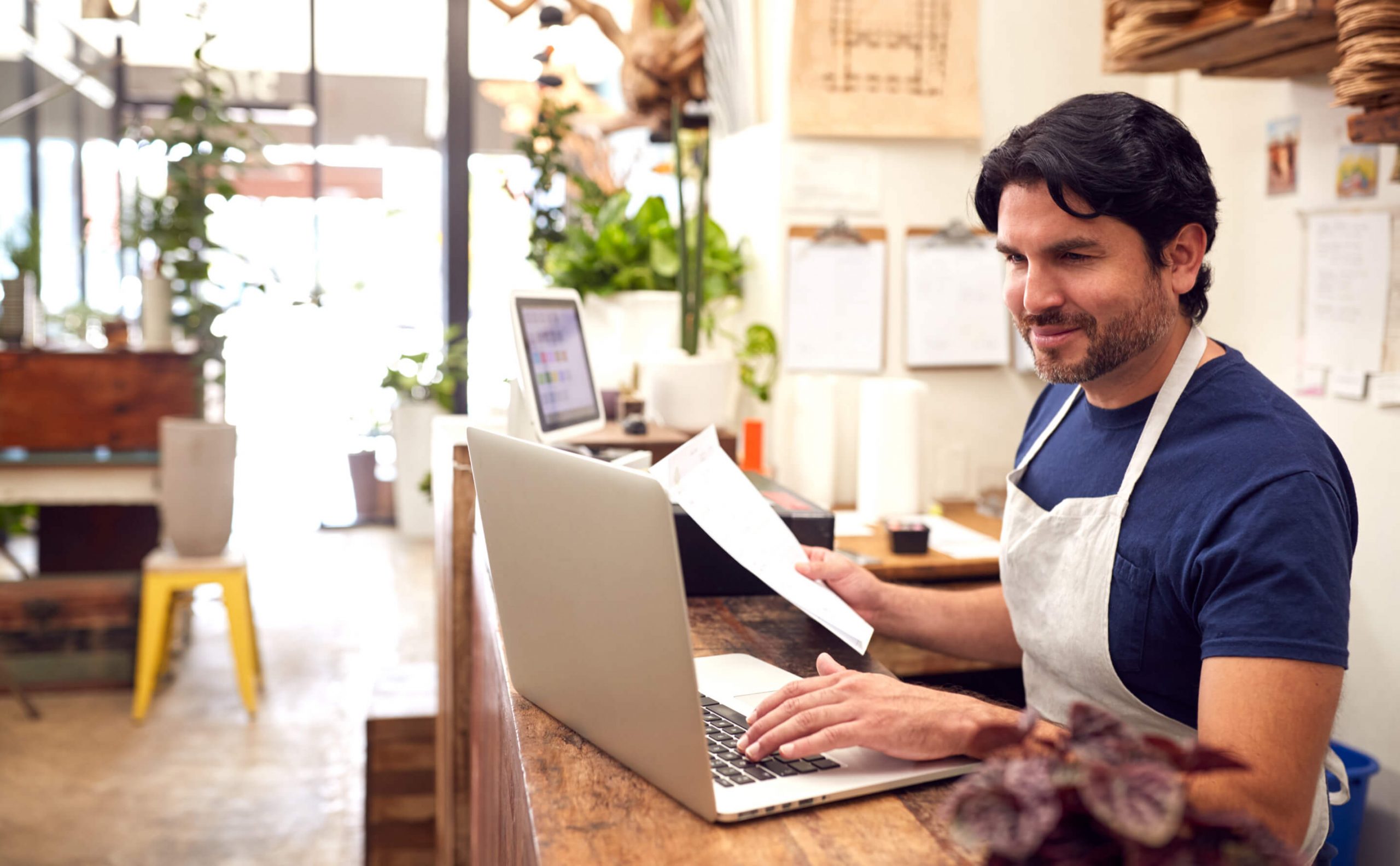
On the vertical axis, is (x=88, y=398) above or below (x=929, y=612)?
above

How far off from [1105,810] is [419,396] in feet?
19.6

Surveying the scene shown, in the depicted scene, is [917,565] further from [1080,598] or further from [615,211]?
[615,211]

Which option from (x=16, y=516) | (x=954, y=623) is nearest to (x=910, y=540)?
(x=954, y=623)

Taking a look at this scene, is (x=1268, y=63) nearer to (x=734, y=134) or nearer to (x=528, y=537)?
(x=734, y=134)

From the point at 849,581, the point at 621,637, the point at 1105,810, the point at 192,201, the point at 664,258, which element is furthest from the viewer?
the point at 192,201

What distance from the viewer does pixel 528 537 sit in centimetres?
106

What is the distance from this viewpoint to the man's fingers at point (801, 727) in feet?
3.30

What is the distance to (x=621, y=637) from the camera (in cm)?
92

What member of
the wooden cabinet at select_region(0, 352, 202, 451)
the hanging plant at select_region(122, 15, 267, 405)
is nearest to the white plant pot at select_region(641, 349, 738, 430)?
the wooden cabinet at select_region(0, 352, 202, 451)

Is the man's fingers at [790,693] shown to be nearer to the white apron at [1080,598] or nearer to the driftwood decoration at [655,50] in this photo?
the white apron at [1080,598]

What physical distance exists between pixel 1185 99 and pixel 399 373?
177 inches

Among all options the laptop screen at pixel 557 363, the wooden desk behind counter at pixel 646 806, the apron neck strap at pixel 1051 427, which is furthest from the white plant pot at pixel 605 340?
the apron neck strap at pixel 1051 427

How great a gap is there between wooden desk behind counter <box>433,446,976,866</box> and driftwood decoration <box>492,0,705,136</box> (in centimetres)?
216

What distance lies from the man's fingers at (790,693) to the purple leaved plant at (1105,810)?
407 millimetres
